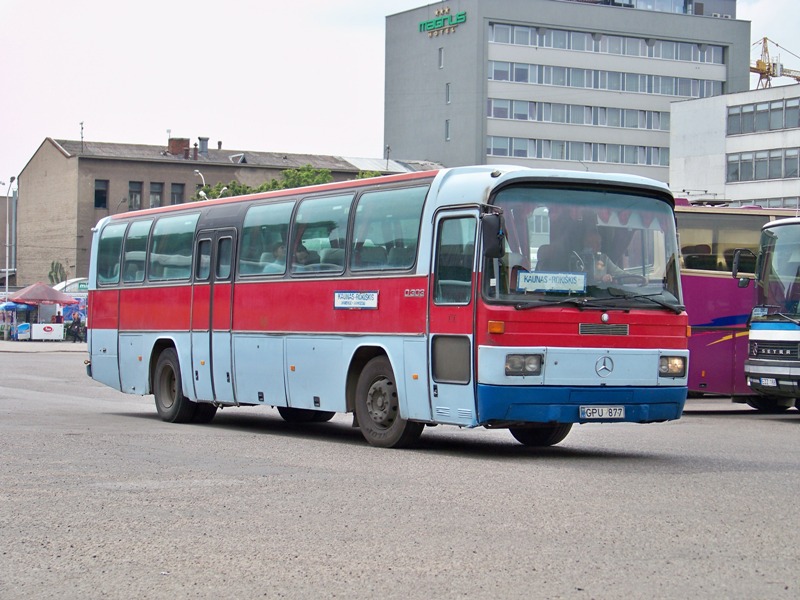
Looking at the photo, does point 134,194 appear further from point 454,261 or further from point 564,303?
point 564,303

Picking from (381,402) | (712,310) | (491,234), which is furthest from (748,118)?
(491,234)

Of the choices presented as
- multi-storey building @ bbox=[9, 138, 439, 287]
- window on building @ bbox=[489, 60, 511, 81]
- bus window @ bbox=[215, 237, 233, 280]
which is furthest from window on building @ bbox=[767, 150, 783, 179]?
bus window @ bbox=[215, 237, 233, 280]

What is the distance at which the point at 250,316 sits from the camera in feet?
62.5

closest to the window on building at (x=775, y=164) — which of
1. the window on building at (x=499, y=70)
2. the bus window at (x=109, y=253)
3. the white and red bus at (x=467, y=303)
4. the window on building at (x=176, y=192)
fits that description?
the window on building at (x=499, y=70)

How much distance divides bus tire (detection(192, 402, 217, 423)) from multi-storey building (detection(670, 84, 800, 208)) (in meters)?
65.2

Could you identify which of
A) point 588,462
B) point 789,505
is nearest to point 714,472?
point 588,462

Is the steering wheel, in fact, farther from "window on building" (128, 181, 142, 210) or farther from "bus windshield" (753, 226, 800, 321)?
"window on building" (128, 181, 142, 210)

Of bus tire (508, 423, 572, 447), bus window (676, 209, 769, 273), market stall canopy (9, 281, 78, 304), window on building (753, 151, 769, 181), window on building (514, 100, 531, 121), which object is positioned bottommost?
bus tire (508, 423, 572, 447)

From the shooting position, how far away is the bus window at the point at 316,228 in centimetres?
1723

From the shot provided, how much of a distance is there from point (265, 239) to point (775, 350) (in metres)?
9.21

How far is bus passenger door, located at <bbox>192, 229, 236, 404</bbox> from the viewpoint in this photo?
19.6 metres

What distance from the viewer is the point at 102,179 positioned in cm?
9975

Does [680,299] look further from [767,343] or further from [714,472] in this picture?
[767,343]

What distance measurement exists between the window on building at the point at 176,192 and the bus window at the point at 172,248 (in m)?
80.7
